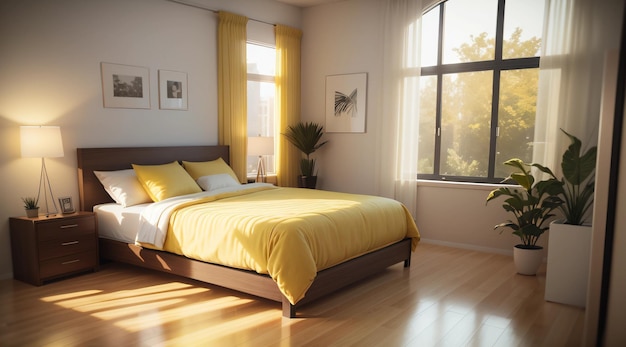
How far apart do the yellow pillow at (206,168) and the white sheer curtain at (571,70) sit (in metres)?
3.31

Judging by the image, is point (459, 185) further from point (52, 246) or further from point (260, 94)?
point (52, 246)

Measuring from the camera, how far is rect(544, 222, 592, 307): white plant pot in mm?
3449

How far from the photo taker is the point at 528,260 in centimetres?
417

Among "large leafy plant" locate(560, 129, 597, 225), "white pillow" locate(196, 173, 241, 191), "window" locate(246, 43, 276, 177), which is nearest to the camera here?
"large leafy plant" locate(560, 129, 597, 225)

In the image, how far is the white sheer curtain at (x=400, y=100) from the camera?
540cm

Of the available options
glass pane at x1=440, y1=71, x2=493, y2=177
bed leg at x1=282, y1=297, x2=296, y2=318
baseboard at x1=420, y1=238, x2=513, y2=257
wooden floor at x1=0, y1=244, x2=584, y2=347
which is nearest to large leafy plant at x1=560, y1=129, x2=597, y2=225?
wooden floor at x1=0, y1=244, x2=584, y2=347

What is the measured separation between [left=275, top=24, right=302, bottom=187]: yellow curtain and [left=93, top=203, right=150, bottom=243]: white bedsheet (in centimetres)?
242

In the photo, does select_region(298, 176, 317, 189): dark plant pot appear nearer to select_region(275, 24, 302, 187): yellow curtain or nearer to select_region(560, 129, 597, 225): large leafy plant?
select_region(275, 24, 302, 187): yellow curtain

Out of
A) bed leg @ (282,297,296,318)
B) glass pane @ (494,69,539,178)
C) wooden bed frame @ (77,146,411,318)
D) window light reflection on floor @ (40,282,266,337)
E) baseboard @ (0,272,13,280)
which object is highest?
glass pane @ (494,69,539,178)

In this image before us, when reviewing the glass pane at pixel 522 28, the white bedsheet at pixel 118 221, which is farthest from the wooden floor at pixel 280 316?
the glass pane at pixel 522 28

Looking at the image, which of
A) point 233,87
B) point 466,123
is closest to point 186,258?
point 233,87

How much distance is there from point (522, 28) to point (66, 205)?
4.83m

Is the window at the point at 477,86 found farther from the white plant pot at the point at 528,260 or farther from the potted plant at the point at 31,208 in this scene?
the potted plant at the point at 31,208

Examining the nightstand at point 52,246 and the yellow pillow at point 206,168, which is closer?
the nightstand at point 52,246
